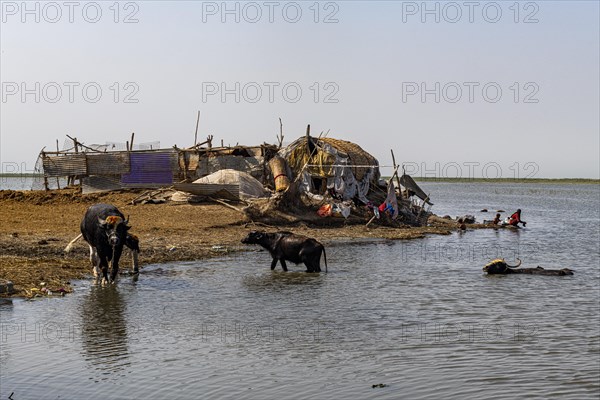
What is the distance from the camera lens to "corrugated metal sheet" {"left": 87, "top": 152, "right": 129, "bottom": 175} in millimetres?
29766

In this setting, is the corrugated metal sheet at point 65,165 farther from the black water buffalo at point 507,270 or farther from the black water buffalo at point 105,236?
the black water buffalo at point 507,270

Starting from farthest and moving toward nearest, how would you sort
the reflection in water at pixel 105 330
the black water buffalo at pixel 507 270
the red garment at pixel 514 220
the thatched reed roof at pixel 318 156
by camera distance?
the red garment at pixel 514 220
the thatched reed roof at pixel 318 156
the black water buffalo at pixel 507 270
the reflection in water at pixel 105 330

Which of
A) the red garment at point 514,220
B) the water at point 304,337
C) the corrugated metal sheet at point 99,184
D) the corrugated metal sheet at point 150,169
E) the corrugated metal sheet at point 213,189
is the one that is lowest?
the water at point 304,337

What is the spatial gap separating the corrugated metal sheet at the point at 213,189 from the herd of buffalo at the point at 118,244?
9.46 m

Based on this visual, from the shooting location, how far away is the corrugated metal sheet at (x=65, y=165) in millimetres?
29906

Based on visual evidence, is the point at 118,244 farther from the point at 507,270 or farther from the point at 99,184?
the point at 99,184

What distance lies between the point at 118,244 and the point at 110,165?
1739 cm

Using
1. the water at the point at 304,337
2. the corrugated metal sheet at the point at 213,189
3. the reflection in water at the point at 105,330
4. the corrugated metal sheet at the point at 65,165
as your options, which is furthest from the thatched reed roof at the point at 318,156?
the reflection in water at the point at 105,330

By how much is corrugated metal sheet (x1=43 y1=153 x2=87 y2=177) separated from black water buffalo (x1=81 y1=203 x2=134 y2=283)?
640 inches

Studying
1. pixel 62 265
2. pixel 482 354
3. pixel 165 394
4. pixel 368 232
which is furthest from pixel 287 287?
pixel 368 232

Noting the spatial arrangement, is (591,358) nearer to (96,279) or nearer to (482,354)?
(482,354)

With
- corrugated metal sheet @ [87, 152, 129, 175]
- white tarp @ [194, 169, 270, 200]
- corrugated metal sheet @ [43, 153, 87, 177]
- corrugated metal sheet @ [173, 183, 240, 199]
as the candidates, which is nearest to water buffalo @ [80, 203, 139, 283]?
corrugated metal sheet @ [173, 183, 240, 199]

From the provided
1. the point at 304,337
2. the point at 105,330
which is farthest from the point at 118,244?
the point at 304,337

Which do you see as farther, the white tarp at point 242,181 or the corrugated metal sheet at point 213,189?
the white tarp at point 242,181
